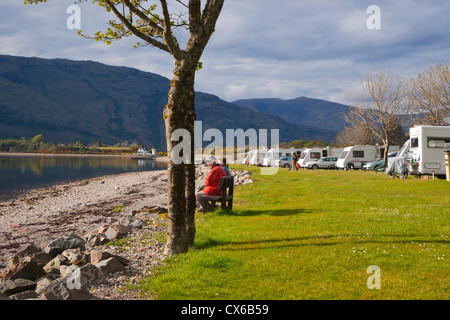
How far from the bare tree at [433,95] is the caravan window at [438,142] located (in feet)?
74.1

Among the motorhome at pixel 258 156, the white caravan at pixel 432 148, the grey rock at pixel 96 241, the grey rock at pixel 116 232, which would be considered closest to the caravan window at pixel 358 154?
the motorhome at pixel 258 156

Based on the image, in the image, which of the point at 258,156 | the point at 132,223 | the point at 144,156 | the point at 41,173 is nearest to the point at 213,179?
the point at 132,223

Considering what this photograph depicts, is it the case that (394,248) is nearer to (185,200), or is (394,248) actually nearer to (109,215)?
(185,200)

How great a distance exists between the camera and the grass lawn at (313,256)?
523 cm

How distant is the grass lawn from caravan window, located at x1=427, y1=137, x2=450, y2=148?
566 inches

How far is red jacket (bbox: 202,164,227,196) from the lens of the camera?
467 inches

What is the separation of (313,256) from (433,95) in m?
47.6

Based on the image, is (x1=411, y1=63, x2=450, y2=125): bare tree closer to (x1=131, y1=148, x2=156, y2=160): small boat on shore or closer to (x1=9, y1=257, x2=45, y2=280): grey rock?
(x1=9, y1=257, x2=45, y2=280): grey rock

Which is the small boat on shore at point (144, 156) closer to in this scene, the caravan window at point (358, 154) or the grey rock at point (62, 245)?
the caravan window at point (358, 154)

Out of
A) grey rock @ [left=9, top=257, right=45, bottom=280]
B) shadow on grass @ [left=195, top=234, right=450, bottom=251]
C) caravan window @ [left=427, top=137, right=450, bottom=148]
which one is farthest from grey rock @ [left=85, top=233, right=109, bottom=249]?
caravan window @ [left=427, top=137, right=450, bottom=148]

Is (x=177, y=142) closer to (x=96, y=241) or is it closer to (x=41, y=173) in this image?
(x=96, y=241)

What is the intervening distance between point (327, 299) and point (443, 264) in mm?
2755
